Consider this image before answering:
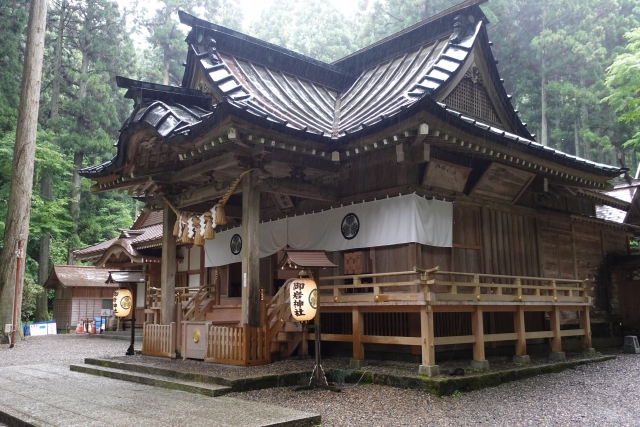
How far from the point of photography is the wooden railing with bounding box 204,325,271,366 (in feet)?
31.3

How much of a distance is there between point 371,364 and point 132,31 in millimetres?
37781

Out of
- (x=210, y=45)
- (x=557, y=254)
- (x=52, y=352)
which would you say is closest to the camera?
(x=210, y=45)

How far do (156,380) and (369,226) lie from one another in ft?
16.8

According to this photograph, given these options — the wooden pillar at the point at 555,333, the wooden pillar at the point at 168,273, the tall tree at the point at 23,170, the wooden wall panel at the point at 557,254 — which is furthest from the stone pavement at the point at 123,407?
the wooden wall panel at the point at 557,254

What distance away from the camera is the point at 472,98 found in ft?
43.2

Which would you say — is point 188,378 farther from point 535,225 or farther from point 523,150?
point 535,225

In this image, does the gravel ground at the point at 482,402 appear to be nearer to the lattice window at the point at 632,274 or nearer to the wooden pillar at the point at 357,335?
the wooden pillar at the point at 357,335

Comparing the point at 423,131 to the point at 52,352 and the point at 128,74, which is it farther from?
the point at 128,74

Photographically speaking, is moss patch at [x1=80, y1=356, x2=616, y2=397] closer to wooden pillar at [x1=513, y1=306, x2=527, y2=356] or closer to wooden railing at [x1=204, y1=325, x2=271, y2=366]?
wooden pillar at [x1=513, y1=306, x2=527, y2=356]

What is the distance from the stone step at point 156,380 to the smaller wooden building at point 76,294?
1664cm

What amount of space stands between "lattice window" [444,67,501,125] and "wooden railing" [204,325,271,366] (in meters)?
6.98

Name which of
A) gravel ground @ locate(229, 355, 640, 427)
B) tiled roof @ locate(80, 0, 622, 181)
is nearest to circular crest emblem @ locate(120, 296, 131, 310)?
tiled roof @ locate(80, 0, 622, 181)

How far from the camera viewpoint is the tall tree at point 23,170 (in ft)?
56.9

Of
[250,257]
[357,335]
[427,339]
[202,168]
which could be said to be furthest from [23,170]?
[427,339]
